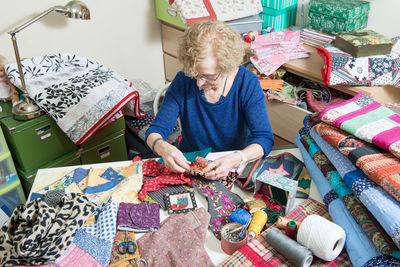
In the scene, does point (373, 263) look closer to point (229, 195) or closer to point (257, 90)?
point (229, 195)

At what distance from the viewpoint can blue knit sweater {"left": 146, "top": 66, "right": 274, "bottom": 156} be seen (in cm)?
168

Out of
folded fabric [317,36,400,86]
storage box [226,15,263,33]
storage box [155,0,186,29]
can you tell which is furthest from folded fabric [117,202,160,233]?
storage box [155,0,186,29]

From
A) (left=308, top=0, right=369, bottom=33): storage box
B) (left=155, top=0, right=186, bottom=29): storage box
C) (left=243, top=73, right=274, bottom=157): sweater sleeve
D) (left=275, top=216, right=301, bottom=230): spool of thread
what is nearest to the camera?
(left=275, top=216, right=301, bottom=230): spool of thread

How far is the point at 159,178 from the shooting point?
4.50ft

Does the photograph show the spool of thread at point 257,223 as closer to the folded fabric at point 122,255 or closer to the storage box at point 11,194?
the folded fabric at point 122,255

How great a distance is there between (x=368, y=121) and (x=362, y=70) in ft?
3.33

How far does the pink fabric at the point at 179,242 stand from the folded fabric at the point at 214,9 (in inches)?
70.6

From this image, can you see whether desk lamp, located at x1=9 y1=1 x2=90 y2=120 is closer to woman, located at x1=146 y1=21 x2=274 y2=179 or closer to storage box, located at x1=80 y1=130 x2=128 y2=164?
storage box, located at x1=80 y1=130 x2=128 y2=164

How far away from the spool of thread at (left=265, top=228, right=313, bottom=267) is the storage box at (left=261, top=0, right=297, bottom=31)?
6.70 feet

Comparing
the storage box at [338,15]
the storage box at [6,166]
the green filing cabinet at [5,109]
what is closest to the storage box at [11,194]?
the storage box at [6,166]

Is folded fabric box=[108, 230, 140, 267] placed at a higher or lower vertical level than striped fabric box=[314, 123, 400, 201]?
lower

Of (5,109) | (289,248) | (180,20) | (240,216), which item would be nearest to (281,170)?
(240,216)

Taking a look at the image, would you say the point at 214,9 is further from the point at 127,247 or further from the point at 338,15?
the point at 127,247

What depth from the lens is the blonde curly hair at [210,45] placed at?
1483mm
